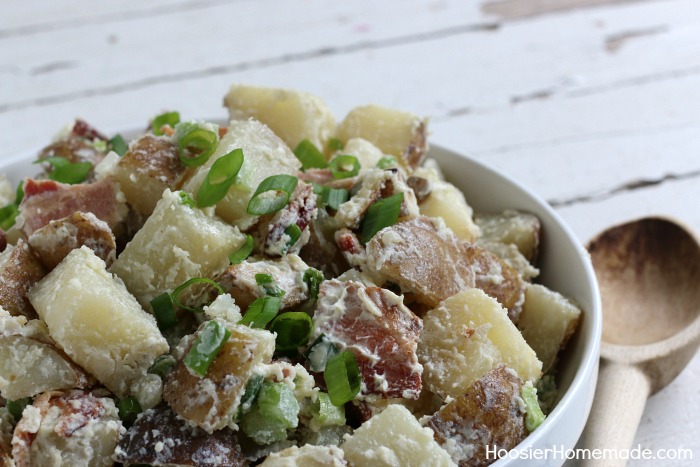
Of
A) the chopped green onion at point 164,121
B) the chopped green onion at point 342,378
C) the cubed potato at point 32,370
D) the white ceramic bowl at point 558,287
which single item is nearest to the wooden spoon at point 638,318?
the white ceramic bowl at point 558,287

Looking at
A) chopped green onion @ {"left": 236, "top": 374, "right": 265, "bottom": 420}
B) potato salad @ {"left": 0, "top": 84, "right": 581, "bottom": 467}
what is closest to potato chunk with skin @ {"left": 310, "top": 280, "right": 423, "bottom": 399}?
potato salad @ {"left": 0, "top": 84, "right": 581, "bottom": 467}

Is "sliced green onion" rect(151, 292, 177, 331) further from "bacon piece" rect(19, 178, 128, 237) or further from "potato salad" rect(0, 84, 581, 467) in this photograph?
"bacon piece" rect(19, 178, 128, 237)

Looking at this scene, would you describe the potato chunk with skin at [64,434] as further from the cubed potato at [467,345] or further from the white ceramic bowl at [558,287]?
the white ceramic bowl at [558,287]

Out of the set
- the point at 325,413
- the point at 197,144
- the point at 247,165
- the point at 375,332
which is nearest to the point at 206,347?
the point at 325,413

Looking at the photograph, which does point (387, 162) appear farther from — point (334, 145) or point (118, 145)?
point (118, 145)

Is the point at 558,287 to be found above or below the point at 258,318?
below

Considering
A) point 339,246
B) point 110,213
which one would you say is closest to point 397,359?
point 339,246
